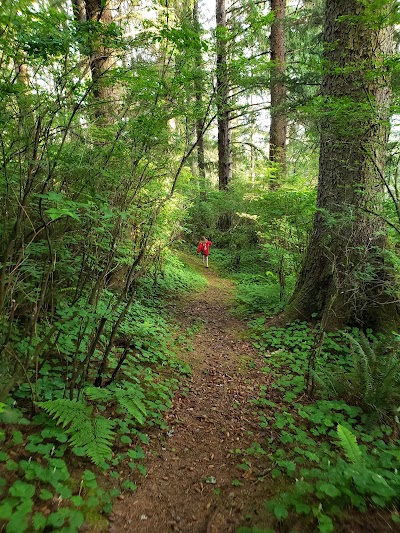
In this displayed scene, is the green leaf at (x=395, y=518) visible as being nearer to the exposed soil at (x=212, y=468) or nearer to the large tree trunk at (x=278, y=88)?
the exposed soil at (x=212, y=468)

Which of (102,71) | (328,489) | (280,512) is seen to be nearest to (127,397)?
(280,512)

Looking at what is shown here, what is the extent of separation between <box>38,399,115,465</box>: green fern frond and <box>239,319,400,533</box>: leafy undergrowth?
1.09 meters

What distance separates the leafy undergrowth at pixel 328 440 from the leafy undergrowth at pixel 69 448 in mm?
1038

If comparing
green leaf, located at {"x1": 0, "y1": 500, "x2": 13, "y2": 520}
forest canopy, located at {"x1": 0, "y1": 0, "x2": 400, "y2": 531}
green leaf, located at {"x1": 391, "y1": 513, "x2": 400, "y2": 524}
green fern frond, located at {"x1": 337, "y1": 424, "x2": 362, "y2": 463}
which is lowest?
green leaf, located at {"x1": 391, "y1": 513, "x2": 400, "y2": 524}

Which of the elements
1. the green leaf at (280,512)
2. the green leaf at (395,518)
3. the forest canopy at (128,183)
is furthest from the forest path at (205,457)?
the green leaf at (395,518)

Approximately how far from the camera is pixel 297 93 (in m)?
7.97

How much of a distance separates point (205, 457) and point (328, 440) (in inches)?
45.6

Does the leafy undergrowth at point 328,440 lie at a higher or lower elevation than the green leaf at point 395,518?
lower

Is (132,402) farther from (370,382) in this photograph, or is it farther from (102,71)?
(102,71)

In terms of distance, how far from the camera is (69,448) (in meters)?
2.32

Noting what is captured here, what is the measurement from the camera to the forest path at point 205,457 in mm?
2180

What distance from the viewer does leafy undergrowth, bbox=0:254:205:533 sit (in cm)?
182

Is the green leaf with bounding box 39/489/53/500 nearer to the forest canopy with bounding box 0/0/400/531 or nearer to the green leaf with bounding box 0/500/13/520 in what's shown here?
the green leaf with bounding box 0/500/13/520

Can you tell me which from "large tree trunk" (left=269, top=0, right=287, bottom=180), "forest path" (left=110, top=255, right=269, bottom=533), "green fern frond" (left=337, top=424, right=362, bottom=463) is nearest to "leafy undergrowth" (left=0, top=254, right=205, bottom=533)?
"forest path" (left=110, top=255, right=269, bottom=533)
